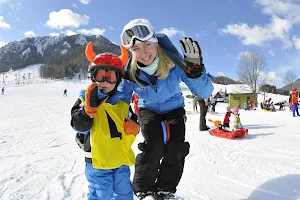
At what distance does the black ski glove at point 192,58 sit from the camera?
7.31ft

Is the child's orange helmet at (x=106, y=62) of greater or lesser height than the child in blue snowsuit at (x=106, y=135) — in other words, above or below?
above

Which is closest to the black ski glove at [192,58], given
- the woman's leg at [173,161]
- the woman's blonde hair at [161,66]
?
the woman's blonde hair at [161,66]

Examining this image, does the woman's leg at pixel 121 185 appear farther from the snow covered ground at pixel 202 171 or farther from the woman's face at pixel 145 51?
the woman's face at pixel 145 51

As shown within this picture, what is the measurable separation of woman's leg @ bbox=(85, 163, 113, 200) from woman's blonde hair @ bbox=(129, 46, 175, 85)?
100 cm

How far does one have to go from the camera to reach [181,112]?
9.37ft

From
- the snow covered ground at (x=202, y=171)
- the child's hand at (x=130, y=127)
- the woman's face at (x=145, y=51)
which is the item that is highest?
the woman's face at (x=145, y=51)

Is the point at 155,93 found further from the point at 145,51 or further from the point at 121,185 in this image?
the point at 121,185

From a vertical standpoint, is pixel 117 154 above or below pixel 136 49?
below

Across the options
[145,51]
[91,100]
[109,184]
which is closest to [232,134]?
[145,51]

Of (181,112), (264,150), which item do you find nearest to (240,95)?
(264,150)

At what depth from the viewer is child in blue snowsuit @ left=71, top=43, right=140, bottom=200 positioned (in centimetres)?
231

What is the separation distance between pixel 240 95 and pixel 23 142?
170ft

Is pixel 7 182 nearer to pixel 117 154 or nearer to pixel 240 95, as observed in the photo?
pixel 117 154

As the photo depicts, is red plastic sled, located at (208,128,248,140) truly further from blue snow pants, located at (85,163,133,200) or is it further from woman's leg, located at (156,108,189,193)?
blue snow pants, located at (85,163,133,200)
